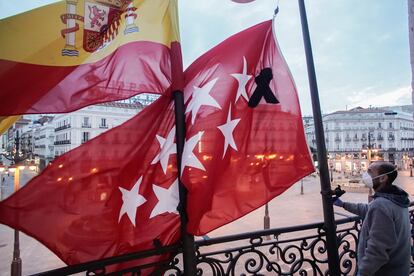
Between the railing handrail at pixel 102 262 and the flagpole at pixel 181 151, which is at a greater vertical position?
the flagpole at pixel 181 151

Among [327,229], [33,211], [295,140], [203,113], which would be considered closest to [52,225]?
[33,211]

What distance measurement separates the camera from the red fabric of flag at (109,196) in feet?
7.61

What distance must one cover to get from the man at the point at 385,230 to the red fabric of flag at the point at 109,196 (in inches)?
64.6

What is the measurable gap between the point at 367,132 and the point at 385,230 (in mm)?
92582

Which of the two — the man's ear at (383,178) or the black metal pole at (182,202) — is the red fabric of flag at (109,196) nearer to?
the black metal pole at (182,202)

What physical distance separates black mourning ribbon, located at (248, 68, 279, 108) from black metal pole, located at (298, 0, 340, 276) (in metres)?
0.47

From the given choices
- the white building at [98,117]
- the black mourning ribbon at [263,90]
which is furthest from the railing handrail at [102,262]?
the black mourning ribbon at [263,90]

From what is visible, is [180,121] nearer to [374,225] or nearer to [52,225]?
[52,225]

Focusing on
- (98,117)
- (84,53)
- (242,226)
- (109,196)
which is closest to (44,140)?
(98,117)

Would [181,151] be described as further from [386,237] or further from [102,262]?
[386,237]

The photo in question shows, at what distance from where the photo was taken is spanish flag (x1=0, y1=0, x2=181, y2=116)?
2.30 m

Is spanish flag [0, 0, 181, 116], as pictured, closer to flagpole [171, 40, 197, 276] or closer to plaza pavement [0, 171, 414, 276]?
flagpole [171, 40, 197, 276]

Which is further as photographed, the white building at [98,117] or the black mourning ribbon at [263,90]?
the white building at [98,117]

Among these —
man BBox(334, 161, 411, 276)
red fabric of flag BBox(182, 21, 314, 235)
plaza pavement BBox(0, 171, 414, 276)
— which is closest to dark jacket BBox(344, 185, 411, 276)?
man BBox(334, 161, 411, 276)
